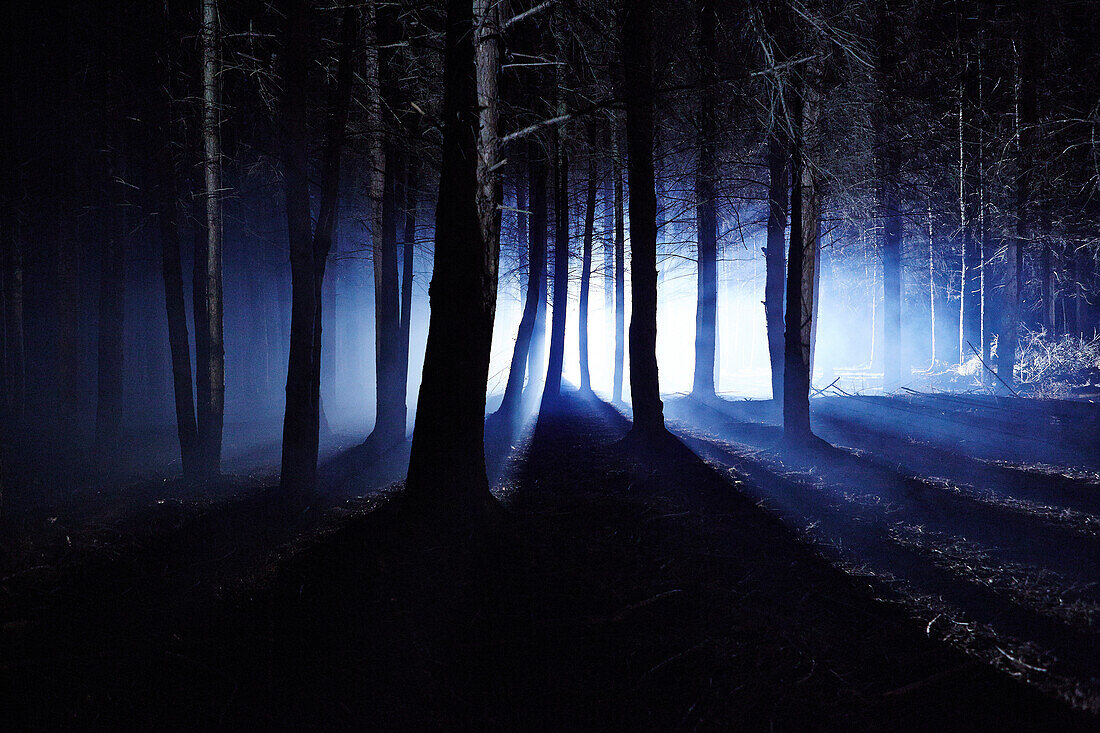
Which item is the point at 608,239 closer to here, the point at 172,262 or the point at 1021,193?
the point at 1021,193

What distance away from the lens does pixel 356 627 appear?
4.38 m

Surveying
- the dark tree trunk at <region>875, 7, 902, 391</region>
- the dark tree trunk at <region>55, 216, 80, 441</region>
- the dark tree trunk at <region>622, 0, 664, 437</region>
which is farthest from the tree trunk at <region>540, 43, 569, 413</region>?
the dark tree trunk at <region>55, 216, 80, 441</region>

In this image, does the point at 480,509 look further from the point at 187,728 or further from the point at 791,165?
the point at 791,165

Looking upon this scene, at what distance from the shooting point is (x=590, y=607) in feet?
15.0

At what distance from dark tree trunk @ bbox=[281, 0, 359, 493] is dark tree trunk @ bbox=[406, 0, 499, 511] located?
2597 millimetres

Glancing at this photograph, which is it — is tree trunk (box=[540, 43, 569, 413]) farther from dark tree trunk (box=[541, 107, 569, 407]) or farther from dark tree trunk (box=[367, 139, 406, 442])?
dark tree trunk (box=[367, 139, 406, 442])

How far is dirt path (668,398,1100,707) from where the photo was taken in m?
3.92

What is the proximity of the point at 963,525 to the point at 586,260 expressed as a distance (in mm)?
19541

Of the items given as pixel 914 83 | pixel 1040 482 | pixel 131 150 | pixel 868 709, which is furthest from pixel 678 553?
pixel 914 83

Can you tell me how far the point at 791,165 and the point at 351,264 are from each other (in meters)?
24.0

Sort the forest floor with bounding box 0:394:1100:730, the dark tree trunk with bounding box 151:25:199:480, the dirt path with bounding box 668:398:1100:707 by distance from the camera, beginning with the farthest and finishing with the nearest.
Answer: the dark tree trunk with bounding box 151:25:199:480 < the dirt path with bounding box 668:398:1100:707 < the forest floor with bounding box 0:394:1100:730

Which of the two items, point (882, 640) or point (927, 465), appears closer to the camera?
point (882, 640)

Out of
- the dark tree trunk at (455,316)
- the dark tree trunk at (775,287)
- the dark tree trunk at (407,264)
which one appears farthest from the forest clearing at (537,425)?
the dark tree trunk at (407,264)

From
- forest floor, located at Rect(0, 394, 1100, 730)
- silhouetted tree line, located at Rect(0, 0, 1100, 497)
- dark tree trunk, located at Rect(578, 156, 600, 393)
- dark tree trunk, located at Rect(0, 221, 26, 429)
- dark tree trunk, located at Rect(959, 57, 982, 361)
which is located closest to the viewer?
forest floor, located at Rect(0, 394, 1100, 730)
